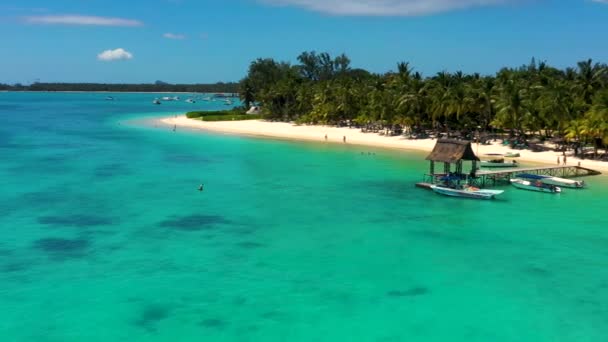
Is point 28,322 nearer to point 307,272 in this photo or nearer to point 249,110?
point 307,272

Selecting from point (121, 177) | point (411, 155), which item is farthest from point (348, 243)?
point (411, 155)

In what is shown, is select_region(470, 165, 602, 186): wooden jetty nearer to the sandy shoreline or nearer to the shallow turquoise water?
the shallow turquoise water

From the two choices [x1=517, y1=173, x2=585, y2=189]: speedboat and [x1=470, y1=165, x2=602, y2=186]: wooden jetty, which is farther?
[x1=470, y1=165, x2=602, y2=186]: wooden jetty

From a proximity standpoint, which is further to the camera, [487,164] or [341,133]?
[341,133]

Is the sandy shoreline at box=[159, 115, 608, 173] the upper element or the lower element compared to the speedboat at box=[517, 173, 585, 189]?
upper

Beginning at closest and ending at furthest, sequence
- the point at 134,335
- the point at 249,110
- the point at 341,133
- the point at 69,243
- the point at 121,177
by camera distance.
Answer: the point at 134,335
the point at 69,243
the point at 121,177
the point at 341,133
the point at 249,110

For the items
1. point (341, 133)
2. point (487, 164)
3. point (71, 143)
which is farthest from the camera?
point (341, 133)

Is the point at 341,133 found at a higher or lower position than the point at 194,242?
higher

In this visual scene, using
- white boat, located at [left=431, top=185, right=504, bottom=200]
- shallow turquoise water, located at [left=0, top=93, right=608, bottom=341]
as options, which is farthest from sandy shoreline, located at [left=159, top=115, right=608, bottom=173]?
white boat, located at [left=431, top=185, right=504, bottom=200]
